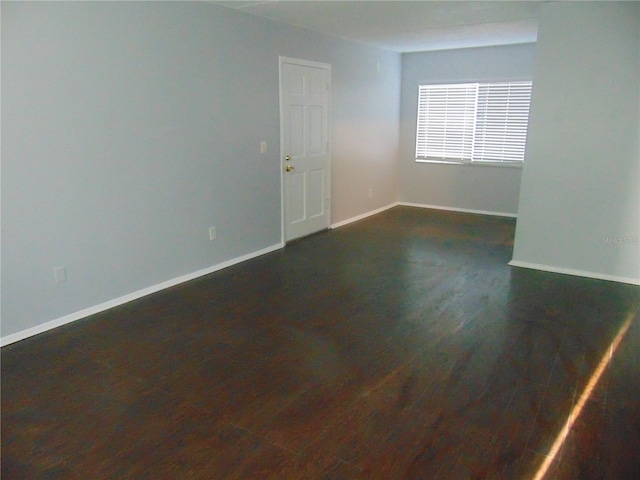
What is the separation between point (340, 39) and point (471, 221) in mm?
3008

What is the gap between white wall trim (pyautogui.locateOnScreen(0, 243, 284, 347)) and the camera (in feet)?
9.96

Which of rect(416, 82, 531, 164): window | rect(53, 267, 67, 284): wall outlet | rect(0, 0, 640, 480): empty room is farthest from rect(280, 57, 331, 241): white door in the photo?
rect(53, 267, 67, 284): wall outlet

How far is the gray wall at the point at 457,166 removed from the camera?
21.3ft

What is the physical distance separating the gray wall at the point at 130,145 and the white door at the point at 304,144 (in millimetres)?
164

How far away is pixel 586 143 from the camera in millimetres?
4113

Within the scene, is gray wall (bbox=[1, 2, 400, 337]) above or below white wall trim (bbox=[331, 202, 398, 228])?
above

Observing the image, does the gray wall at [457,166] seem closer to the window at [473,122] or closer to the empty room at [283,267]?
the window at [473,122]

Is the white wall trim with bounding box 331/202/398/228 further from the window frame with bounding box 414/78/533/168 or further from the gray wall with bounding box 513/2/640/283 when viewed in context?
the gray wall with bounding box 513/2/640/283

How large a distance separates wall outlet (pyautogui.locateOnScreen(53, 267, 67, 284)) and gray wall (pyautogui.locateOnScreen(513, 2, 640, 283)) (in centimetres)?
392

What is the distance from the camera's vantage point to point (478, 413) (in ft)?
7.57

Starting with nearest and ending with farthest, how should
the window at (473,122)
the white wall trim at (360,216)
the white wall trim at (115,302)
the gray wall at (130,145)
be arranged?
the gray wall at (130,145)
the white wall trim at (115,302)
the white wall trim at (360,216)
the window at (473,122)

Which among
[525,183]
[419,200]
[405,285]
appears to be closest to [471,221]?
[419,200]

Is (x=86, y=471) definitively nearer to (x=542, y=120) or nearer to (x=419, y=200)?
(x=542, y=120)

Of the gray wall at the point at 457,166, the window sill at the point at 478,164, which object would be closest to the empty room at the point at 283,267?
the gray wall at the point at 457,166
